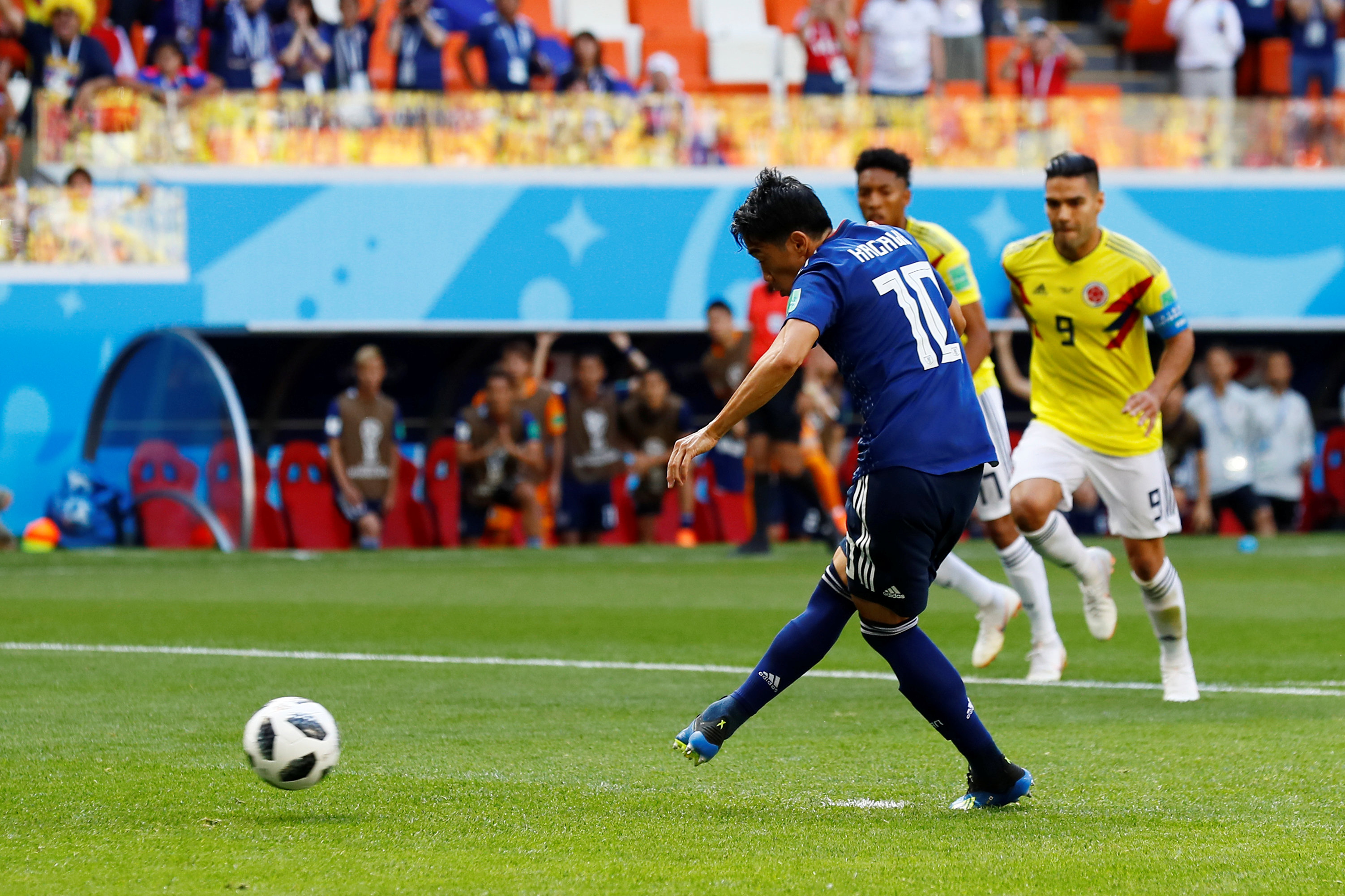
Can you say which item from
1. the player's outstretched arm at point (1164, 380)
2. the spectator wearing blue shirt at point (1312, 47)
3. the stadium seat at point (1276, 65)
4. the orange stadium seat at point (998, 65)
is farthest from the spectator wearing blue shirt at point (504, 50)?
the player's outstretched arm at point (1164, 380)

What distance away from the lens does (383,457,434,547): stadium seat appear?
17.4 m

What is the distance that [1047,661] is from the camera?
8055 millimetres

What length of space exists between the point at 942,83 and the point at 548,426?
649 centimetres

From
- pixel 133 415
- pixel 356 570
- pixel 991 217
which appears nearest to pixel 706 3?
pixel 991 217

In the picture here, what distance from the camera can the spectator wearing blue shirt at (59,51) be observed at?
1761 cm

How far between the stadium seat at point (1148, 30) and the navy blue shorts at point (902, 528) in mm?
19734

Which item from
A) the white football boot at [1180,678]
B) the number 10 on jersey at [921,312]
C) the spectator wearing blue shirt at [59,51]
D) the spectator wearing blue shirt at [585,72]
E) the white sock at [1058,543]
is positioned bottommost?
the white football boot at [1180,678]

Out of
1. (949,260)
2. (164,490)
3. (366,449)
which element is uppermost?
(949,260)

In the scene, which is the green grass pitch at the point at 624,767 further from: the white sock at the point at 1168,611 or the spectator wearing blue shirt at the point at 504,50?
the spectator wearing blue shirt at the point at 504,50

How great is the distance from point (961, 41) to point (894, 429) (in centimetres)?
1671

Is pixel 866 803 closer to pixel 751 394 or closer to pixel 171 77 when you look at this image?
pixel 751 394

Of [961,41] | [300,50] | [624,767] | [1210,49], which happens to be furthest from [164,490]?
[1210,49]

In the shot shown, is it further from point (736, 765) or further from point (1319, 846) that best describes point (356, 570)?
point (1319, 846)

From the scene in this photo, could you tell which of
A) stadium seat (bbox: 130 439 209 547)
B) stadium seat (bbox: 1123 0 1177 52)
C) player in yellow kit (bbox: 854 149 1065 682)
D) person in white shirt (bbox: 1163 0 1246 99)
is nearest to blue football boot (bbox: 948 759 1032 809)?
player in yellow kit (bbox: 854 149 1065 682)
